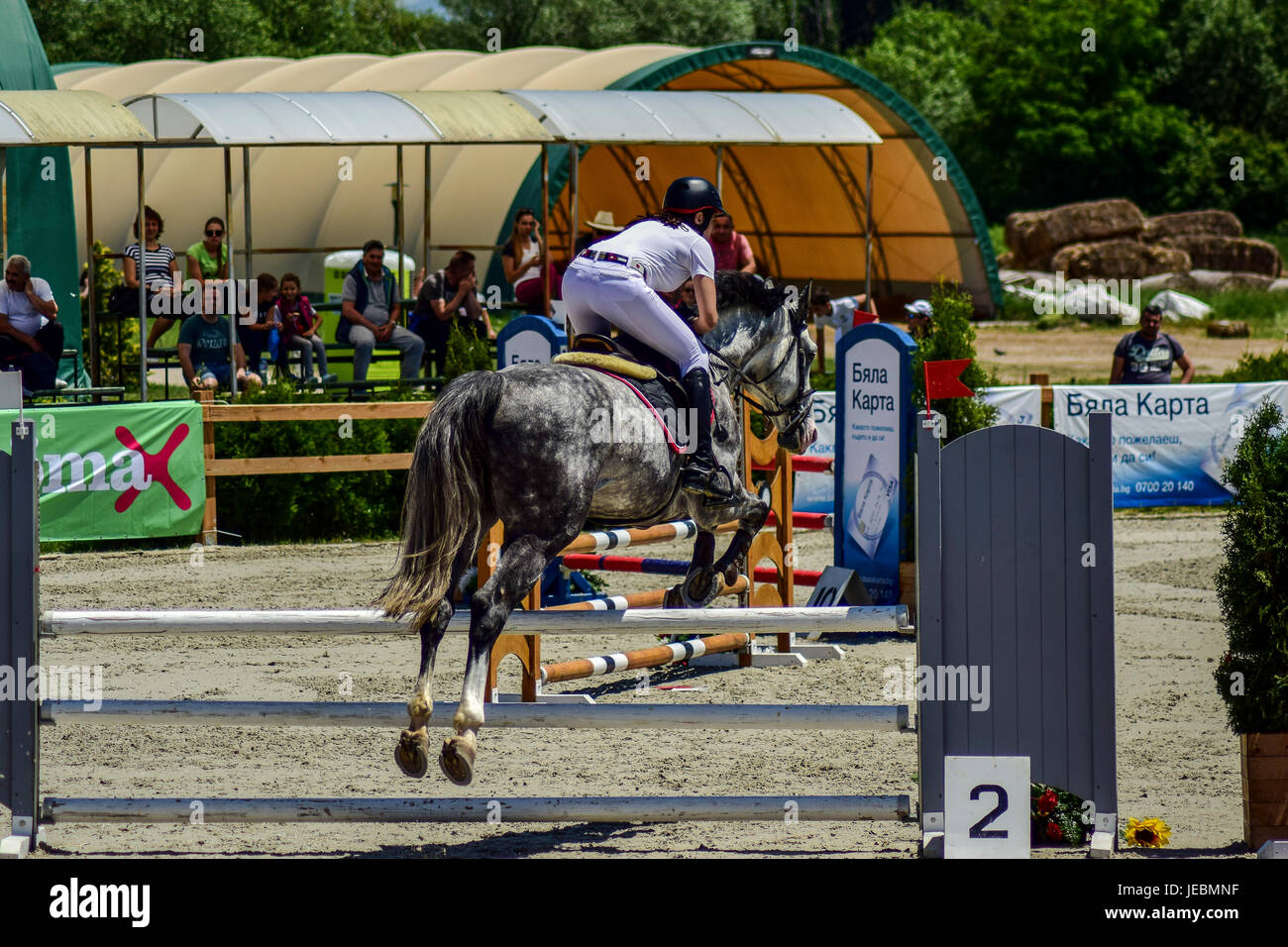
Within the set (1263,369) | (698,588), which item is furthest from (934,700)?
(1263,369)

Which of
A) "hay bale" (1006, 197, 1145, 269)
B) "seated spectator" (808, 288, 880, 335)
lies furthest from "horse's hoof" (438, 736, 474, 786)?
"hay bale" (1006, 197, 1145, 269)

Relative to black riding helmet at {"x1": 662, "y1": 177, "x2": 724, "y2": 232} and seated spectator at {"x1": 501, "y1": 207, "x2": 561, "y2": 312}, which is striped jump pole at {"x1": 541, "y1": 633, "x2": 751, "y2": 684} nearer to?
black riding helmet at {"x1": 662, "y1": 177, "x2": 724, "y2": 232}

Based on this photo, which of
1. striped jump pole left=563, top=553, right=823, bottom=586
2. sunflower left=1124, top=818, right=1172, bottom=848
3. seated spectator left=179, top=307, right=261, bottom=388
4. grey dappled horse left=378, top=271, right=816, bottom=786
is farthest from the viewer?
seated spectator left=179, top=307, right=261, bottom=388

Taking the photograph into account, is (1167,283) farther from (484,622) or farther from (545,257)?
(484,622)

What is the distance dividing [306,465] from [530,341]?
3.95 metres

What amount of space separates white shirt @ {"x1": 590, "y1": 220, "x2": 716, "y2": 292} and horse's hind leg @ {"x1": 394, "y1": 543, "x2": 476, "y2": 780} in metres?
1.56

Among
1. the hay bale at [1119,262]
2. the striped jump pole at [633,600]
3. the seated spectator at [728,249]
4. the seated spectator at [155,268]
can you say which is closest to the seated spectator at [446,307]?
the seated spectator at [155,268]

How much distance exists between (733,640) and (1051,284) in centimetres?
2821

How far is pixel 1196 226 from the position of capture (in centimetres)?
3919

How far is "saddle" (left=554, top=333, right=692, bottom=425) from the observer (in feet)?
20.5

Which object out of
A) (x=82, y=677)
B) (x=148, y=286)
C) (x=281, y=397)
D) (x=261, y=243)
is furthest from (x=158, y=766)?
(x=261, y=243)

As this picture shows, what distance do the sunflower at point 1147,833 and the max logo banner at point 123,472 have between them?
918cm
